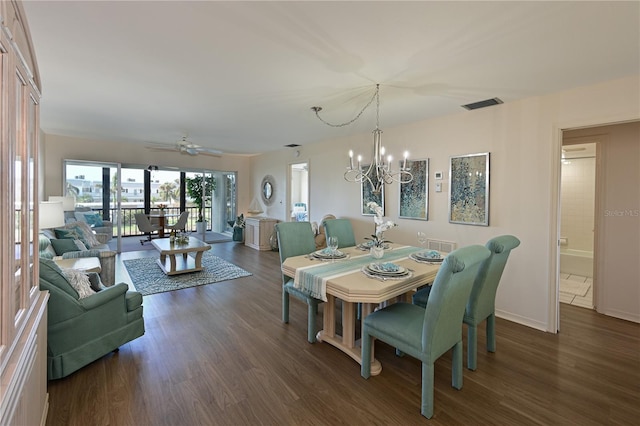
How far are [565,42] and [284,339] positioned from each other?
127 inches

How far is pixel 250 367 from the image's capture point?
7.55 feet

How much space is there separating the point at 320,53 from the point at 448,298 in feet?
6.40

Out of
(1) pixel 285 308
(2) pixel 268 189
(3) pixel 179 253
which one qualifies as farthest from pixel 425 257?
(2) pixel 268 189

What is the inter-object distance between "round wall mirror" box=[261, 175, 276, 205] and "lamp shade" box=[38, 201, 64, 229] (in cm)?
485

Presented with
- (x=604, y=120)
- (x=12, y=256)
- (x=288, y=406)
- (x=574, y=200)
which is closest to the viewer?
(x=12, y=256)

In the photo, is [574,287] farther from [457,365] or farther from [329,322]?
[329,322]

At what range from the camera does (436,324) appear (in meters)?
1.77

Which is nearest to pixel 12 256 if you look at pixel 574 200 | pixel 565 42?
pixel 565 42

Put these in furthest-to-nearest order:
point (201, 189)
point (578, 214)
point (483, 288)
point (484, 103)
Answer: point (201, 189)
point (578, 214)
point (484, 103)
point (483, 288)

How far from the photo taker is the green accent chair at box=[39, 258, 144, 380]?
2023mm

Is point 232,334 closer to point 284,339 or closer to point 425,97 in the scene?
point 284,339

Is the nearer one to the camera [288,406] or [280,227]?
[288,406]

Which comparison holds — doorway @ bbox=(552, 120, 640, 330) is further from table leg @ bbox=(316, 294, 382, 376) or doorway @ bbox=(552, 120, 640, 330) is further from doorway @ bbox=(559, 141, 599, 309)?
table leg @ bbox=(316, 294, 382, 376)

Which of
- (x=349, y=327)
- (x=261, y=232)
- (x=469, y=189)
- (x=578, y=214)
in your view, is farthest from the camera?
(x=261, y=232)
